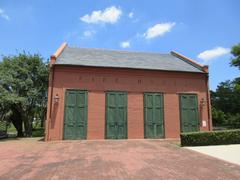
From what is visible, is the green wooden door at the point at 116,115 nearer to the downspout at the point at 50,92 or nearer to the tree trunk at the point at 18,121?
the downspout at the point at 50,92

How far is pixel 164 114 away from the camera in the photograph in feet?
61.6

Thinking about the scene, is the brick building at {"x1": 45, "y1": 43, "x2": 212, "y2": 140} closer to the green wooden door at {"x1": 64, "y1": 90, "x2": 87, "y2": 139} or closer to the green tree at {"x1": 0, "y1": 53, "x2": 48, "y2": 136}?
the green wooden door at {"x1": 64, "y1": 90, "x2": 87, "y2": 139}

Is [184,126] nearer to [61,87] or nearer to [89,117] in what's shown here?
[89,117]

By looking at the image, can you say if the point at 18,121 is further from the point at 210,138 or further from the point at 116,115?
the point at 210,138

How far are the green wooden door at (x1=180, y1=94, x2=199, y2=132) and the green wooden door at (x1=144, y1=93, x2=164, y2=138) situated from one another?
74.7 inches

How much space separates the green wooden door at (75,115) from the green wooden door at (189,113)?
8402 mm

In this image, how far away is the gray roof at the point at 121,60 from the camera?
19.0 metres

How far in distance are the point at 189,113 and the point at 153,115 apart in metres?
3.29

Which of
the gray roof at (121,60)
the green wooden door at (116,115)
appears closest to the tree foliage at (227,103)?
the gray roof at (121,60)

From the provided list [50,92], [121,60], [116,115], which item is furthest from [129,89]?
[50,92]

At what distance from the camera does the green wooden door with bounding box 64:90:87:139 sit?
17.1 metres

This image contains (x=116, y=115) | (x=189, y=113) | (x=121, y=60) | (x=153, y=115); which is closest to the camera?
(x=116, y=115)

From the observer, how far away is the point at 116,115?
18016 millimetres

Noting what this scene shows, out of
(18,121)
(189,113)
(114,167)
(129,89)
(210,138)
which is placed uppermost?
(129,89)
